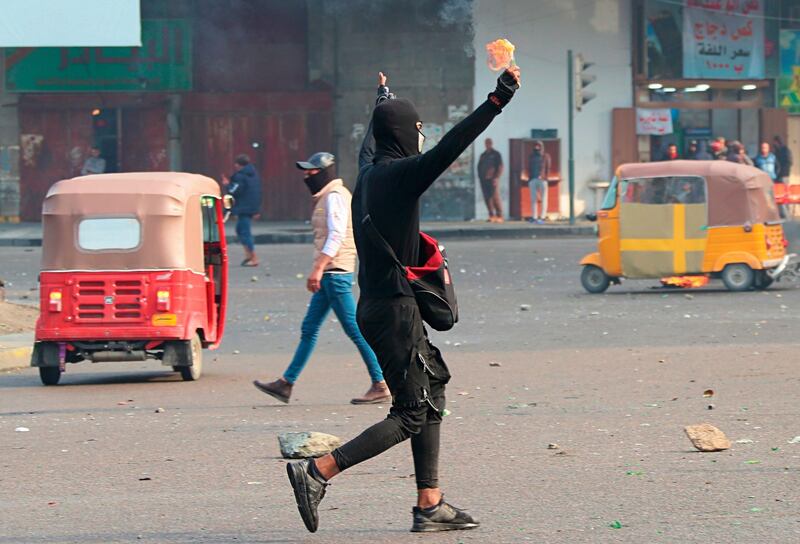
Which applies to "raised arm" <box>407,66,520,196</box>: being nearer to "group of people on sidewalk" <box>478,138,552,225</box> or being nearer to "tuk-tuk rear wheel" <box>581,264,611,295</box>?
"tuk-tuk rear wheel" <box>581,264,611,295</box>

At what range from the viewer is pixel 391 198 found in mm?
6031

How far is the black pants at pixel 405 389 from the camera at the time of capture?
602cm

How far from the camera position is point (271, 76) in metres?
34.1

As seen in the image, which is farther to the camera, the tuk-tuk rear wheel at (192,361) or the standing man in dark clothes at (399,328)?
the tuk-tuk rear wheel at (192,361)

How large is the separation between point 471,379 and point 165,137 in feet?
77.9

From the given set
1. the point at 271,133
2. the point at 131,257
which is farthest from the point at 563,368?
the point at 271,133

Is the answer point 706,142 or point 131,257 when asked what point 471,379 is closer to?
point 131,257

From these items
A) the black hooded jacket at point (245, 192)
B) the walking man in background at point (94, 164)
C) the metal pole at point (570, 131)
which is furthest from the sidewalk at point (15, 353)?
the walking man in background at point (94, 164)

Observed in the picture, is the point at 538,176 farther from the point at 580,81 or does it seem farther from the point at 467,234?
the point at 580,81

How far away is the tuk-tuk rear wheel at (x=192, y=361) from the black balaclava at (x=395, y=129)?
214 inches

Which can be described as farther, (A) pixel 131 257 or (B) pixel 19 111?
(B) pixel 19 111

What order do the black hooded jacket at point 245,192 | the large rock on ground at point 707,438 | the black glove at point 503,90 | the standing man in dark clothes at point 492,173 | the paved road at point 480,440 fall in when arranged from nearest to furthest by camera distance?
the black glove at point 503,90 < the paved road at point 480,440 < the large rock on ground at point 707,438 < the black hooded jacket at point 245,192 < the standing man in dark clothes at point 492,173

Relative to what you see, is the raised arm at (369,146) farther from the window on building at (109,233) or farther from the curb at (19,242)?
the curb at (19,242)

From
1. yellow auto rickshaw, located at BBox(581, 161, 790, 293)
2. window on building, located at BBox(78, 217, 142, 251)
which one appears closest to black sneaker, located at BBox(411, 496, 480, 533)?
window on building, located at BBox(78, 217, 142, 251)
